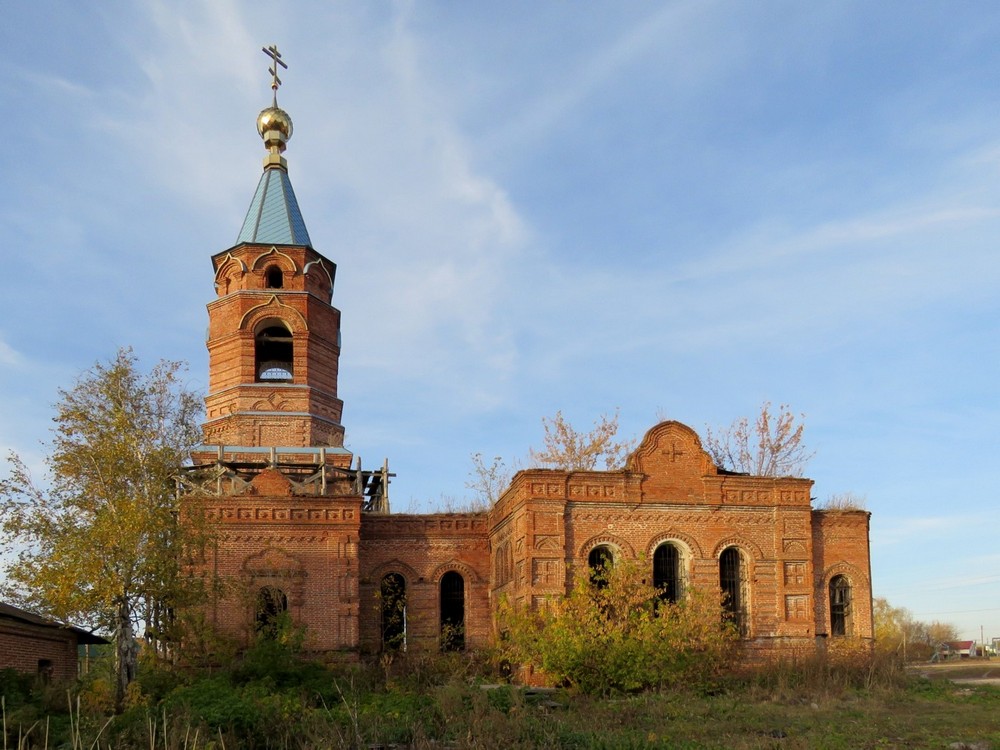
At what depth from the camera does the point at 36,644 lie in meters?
21.8

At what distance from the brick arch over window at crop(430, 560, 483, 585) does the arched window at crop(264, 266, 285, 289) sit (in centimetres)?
872

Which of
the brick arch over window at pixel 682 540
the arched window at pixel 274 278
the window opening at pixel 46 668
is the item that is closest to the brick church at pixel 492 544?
the brick arch over window at pixel 682 540

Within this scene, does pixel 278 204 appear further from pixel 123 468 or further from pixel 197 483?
pixel 123 468

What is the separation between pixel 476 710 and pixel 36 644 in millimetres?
13217

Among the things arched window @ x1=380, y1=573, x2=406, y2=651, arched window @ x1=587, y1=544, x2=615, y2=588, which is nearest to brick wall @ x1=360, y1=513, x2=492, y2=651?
arched window @ x1=380, y1=573, x2=406, y2=651

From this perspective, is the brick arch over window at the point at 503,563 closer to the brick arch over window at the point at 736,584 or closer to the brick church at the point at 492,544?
the brick church at the point at 492,544

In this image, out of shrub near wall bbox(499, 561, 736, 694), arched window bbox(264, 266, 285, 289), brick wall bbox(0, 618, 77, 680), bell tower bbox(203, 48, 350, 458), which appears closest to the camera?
shrub near wall bbox(499, 561, 736, 694)

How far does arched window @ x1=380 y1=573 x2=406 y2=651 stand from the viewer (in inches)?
889

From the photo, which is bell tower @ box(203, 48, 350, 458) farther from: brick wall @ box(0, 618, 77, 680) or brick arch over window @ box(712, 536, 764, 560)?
brick arch over window @ box(712, 536, 764, 560)

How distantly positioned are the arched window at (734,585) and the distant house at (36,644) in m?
13.7

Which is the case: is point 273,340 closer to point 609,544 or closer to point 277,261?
point 277,261

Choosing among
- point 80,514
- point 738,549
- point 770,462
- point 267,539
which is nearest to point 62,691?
point 80,514

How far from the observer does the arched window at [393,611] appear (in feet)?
74.1

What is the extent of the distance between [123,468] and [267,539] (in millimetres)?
4626
